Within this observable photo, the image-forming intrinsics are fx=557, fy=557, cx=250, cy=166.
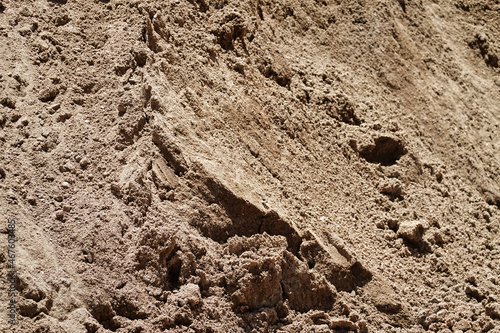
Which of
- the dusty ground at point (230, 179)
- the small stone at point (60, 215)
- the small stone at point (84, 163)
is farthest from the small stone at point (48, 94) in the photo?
the small stone at point (60, 215)

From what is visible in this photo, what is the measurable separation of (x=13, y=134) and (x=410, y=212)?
298 cm

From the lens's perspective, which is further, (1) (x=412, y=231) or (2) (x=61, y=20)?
(1) (x=412, y=231)

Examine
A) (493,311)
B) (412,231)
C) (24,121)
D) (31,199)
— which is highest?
(412,231)

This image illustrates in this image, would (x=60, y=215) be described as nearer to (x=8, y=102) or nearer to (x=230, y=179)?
(x=8, y=102)

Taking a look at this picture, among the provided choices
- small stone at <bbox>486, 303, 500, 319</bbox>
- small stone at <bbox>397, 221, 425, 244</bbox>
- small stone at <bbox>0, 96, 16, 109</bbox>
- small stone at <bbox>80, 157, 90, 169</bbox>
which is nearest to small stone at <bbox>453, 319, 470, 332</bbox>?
small stone at <bbox>486, 303, 500, 319</bbox>

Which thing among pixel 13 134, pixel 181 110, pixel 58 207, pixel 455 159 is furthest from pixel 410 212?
pixel 13 134

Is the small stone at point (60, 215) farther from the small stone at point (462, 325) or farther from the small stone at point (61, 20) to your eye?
the small stone at point (462, 325)

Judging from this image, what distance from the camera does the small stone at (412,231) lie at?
13.9ft

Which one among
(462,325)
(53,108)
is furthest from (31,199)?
(462,325)

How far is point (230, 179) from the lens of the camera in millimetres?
3691

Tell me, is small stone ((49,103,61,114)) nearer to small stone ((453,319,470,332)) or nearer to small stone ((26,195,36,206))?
small stone ((26,195,36,206))

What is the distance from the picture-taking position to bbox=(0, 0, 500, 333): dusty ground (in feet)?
10.8

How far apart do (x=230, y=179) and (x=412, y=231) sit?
4.96ft

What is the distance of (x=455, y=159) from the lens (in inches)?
199
